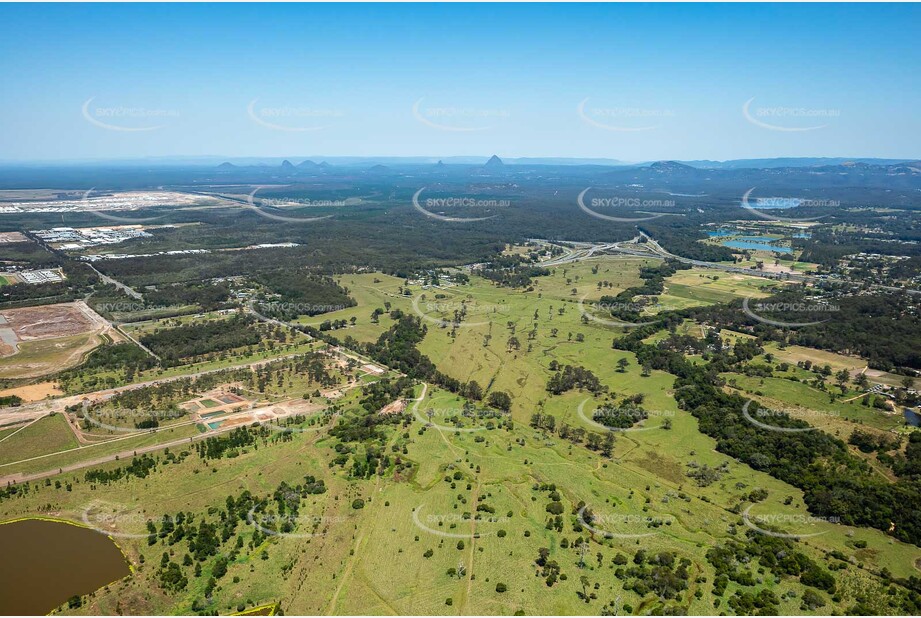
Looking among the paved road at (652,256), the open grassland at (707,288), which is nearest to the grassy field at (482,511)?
the open grassland at (707,288)

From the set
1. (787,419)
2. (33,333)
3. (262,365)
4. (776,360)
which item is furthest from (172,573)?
(776,360)

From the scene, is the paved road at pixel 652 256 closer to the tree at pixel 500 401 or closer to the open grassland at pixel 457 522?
the open grassland at pixel 457 522

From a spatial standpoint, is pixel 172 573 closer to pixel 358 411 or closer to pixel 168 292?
pixel 358 411

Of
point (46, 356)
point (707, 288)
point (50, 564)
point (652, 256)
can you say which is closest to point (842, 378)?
point (707, 288)

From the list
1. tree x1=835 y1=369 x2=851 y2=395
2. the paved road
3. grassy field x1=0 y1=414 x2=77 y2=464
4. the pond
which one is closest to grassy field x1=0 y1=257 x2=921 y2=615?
the pond

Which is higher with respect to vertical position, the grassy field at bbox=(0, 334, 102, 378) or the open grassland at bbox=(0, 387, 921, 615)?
the grassy field at bbox=(0, 334, 102, 378)

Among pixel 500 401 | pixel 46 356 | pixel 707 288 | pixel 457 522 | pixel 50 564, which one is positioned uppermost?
pixel 707 288

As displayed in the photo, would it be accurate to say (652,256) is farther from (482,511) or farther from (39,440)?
(39,440)

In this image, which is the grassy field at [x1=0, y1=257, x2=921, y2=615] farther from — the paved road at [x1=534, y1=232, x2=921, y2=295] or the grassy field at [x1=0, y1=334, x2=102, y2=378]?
the paved road at [x1=534, y1=232, x2=921, y2=295]
